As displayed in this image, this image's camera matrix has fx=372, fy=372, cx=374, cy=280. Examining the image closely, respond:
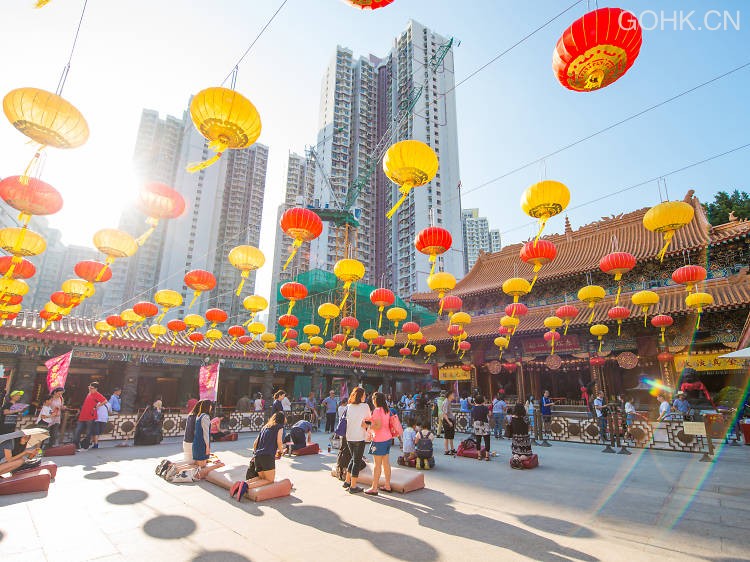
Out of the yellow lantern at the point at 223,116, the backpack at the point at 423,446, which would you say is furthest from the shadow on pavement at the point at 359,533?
the yellow lantern at the point at 223,116

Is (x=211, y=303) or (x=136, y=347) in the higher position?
(x=211, y=303)

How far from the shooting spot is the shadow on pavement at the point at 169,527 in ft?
12.1

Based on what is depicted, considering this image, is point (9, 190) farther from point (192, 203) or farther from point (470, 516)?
point (192, 203)

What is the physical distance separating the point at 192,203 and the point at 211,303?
15615mm

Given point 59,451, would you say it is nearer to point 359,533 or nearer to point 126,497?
point 126,497

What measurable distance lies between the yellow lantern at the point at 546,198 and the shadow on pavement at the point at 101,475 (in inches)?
Answer: 330

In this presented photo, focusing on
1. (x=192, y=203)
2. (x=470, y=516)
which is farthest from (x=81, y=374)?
(x=192, y=203)

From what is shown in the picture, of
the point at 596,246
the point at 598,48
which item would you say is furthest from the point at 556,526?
the point at 596,246

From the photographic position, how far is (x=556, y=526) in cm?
Result: 405

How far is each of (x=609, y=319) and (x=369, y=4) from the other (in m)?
14.9

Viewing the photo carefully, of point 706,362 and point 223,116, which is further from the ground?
point 223,116

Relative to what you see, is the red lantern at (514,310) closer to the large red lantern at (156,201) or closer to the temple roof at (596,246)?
the temple roof at (596,246)

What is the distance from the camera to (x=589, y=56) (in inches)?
159

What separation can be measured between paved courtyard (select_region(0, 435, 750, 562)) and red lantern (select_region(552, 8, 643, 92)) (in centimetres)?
488
